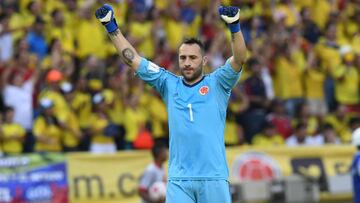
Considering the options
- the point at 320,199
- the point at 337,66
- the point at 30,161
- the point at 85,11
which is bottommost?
the point at 320,199

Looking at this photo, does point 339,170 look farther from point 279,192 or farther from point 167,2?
point 167,2

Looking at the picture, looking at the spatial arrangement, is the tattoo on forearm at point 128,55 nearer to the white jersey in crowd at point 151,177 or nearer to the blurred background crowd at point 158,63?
the white jersey in crowd at point 151,177

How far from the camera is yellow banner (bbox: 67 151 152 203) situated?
15.5 metres

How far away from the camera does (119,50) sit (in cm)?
828

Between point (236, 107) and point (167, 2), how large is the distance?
9.99ft

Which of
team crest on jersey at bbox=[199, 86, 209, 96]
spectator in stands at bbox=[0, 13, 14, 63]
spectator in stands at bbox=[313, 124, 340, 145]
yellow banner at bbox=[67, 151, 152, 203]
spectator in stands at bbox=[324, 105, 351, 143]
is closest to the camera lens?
team crest on jersey at bbox=[199, 86, 209, 96]

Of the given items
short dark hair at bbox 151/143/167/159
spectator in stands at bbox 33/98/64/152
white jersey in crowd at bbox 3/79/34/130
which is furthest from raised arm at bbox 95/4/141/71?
white jersey in crowd at bbox 3/79/34/130

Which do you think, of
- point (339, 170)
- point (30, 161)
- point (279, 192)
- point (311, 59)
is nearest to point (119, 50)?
point (30, 161)

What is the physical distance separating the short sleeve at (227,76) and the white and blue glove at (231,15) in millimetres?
349

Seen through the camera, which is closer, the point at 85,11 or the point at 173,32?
the point at 85,11

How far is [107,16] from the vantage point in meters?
8.18

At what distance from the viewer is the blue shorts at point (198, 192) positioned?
25.7ft

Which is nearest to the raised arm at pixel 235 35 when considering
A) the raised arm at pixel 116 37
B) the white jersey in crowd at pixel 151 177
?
the raised arm at pixel 116 37

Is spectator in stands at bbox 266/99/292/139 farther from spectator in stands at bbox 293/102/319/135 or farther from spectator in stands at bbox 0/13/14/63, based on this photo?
spectator in stands at bbox 0/13/14/63
